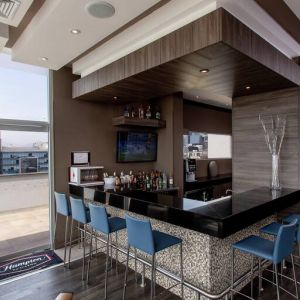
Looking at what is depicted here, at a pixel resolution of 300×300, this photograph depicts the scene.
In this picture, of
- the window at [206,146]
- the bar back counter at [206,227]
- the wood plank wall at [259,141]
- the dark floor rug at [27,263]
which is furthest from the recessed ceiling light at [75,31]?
the window at [206,146]

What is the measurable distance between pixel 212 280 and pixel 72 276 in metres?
1.74

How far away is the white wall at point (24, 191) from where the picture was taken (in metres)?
3.72

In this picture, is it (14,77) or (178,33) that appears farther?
(14,77)

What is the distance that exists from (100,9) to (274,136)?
2.65 metres

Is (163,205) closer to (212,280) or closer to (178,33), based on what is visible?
(212,280)

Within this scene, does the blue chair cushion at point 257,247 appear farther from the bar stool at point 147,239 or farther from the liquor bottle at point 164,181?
the liquor bottle at point 164,181

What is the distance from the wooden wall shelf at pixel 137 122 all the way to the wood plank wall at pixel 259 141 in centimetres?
142

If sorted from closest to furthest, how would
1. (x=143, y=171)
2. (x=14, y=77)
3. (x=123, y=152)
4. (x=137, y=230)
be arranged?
(x=137, y=230), (x=14, y=77), (x=123, y=152), (x=143, y=171)

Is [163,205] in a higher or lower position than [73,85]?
lower

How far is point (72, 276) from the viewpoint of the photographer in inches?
116

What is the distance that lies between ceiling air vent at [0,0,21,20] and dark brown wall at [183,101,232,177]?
4.15m

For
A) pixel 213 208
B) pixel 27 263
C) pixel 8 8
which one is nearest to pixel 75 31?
pixel 8 8

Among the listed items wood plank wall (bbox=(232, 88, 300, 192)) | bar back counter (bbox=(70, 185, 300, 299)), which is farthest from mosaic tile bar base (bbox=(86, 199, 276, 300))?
wood plank wall (bbox=(232, 88, 300, 192))

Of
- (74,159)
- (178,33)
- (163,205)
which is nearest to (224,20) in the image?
(178,33)
